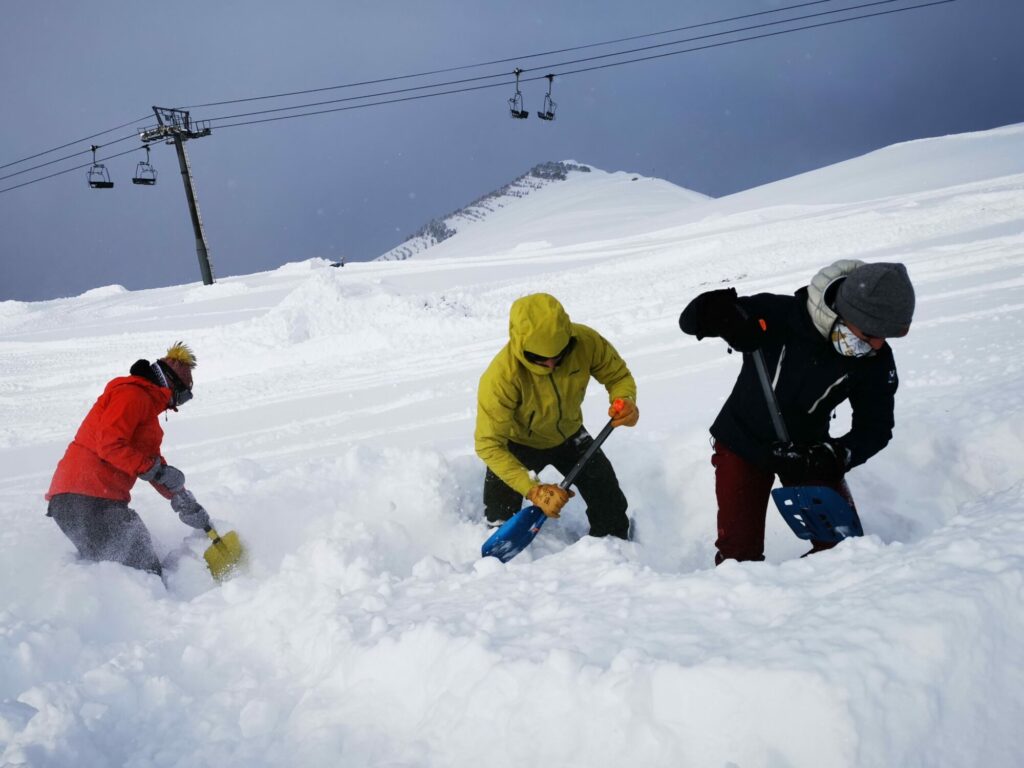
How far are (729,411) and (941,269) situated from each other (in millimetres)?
7522

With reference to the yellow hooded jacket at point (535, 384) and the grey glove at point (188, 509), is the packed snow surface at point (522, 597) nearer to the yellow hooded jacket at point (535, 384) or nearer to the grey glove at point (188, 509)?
the grey glove at point (188, 509)

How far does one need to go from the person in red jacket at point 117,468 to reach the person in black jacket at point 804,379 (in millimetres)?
2931

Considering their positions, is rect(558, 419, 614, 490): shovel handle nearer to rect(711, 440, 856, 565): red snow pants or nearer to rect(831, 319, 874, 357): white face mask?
rect(711, 440, 856, 565): red snow pants

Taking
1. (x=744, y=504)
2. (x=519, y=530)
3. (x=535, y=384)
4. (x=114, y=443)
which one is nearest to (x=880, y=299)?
(x=744, y=504)

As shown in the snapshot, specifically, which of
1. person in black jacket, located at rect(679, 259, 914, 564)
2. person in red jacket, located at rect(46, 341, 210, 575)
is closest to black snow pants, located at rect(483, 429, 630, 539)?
person in black jacket, located at rect(679, 259, 914, 564)

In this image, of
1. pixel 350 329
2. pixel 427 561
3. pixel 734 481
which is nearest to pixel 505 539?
pixel 427 561

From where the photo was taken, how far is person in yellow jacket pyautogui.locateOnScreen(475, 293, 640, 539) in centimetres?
276

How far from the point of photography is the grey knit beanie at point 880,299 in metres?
2.09

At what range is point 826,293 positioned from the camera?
7.55 ft

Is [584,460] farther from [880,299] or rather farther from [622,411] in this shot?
[880,299]

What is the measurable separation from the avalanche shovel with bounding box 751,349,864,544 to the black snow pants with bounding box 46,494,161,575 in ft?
11.5

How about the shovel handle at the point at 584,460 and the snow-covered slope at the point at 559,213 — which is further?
the snow-covered slope at the point at 559,213

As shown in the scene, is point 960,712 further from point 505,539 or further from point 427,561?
point 505,539

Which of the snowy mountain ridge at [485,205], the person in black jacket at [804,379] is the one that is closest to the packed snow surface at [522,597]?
the person in black jacket at [804,379]
